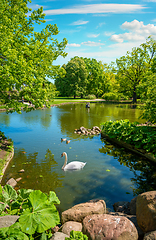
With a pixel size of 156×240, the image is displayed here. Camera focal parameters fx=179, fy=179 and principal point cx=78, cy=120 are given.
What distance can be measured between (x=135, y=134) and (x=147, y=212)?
782cm

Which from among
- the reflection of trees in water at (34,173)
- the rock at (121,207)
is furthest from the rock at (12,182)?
the rock at (121,207)

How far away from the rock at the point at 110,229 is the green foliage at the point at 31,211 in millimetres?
860

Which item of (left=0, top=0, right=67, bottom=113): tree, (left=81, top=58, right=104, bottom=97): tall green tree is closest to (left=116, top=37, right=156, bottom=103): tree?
(left=81, top=58, right=104, bottom=97): tall green tree

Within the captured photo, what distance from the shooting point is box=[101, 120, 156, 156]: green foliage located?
10.6m

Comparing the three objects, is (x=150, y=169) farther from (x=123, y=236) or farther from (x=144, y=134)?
(x=123, y=236)

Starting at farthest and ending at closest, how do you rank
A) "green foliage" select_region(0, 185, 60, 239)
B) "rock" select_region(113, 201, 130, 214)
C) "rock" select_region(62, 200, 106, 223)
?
"rock" select_region(113, 201, 130, 214) → "rock" select_region(62, 200, 106, 223) → "green foliage" select_region(0, 185, 60, 239)

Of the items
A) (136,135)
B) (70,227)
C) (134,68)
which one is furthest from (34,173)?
(134,68)

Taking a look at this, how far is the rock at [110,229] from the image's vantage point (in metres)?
3.90

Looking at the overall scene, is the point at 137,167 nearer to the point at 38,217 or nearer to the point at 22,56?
the point at 38,217

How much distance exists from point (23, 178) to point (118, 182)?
434 cm

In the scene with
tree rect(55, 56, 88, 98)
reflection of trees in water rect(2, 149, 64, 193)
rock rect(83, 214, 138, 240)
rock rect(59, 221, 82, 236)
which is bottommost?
reflection of trees in water rect(2, 149, 64, 193)

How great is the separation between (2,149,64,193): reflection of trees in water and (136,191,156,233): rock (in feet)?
12.9

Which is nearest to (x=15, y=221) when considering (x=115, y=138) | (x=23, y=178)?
(x=23, y=178)

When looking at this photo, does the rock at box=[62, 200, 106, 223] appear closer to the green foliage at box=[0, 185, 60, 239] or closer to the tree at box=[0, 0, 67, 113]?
the green foliage at box=[0, 185, 60, 239]
